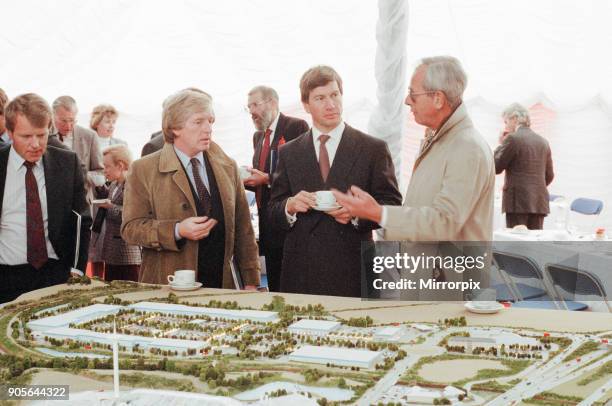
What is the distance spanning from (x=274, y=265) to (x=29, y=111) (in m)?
1.82

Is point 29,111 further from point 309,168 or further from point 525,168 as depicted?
point 525,168

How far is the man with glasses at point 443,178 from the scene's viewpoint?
287 cm

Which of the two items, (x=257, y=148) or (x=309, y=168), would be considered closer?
(x=309, y=168)

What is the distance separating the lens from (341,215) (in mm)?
3229

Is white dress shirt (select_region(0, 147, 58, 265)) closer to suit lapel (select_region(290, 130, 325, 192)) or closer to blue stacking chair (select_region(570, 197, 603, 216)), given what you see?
suit lapel (select_region(290, 130, 325, 192))

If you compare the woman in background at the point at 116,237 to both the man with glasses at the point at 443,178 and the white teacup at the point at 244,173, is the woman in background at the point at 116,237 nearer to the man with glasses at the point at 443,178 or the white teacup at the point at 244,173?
the white teacup at the point at 244,173

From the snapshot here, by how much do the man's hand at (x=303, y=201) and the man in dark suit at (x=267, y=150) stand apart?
3.62ft

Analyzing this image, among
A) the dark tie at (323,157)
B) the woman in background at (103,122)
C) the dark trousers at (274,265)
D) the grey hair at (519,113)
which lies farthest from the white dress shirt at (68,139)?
the grey hair at (519,113)

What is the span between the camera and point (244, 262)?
11.3ft

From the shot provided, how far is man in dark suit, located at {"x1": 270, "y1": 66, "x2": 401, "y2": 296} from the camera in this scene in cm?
335

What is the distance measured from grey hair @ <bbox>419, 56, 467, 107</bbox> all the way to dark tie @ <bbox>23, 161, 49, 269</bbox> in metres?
1.87

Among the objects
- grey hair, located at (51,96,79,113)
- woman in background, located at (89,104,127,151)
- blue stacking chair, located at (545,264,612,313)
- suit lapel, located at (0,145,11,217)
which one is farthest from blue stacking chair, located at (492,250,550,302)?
woman in background, located at (89,104,127,151)

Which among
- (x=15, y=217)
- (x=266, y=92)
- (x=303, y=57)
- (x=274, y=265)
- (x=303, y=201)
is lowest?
(x=274, y=265)

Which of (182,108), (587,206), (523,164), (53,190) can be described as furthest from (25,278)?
(587,206)
